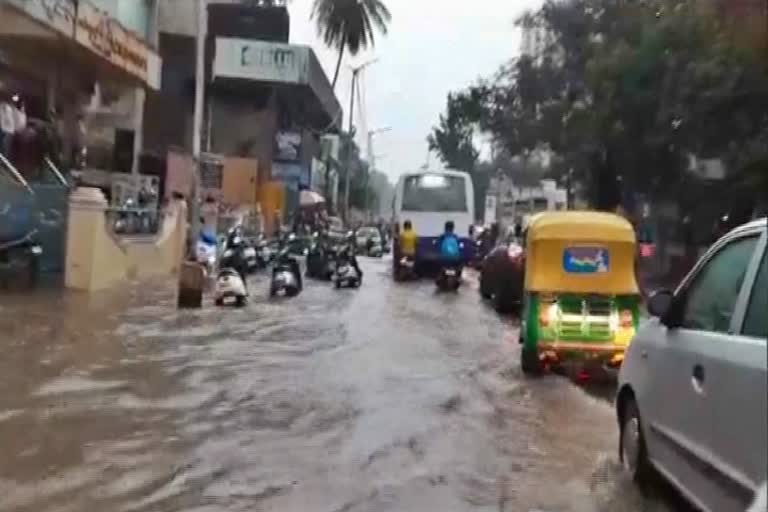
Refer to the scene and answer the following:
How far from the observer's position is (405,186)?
1401 inches

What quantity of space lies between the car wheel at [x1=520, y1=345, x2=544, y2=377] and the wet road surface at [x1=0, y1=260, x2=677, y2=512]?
0.19 metres

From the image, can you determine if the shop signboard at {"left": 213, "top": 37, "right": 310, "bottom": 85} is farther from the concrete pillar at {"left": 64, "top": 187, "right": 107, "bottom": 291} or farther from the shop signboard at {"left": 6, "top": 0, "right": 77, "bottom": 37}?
the concrete pillar at {"left": 64, "top": 187, "right": 107, "bottom": 291}

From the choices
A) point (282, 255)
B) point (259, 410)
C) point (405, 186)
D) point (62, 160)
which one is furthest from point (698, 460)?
point (405, 186)

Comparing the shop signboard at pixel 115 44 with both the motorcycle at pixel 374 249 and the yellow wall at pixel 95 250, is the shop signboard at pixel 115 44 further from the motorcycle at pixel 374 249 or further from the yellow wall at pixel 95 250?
the motorcycle at pixel 374 249

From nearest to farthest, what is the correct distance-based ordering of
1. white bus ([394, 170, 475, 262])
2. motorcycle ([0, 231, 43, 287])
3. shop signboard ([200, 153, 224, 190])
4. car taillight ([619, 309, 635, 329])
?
car taillight ([619, 309, 635, 329]) < motorcycle ([0, 231, 43, 287]) < shop signboard ([200, 153, 224, 190]) < white bus ([394, 170, 475, 262])

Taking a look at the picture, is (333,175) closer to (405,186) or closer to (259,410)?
(405,186)

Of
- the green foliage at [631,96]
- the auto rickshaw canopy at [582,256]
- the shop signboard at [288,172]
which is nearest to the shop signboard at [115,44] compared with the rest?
the green foliage at [631,96]

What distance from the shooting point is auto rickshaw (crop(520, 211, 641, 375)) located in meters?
12.6

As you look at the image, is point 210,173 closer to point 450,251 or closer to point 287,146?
point 450,251

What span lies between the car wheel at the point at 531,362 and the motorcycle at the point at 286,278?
30.9ft

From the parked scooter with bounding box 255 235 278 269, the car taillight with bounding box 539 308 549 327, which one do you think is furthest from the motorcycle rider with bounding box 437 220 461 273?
the car taillight with bounding box 539 308 549 327

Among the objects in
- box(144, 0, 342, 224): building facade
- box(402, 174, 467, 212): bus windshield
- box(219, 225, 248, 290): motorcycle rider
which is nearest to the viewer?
box(219, 225, 248, 290): motorcycle rider

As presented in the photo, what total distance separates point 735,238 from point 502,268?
16.3 m

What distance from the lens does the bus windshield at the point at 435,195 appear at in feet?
115
